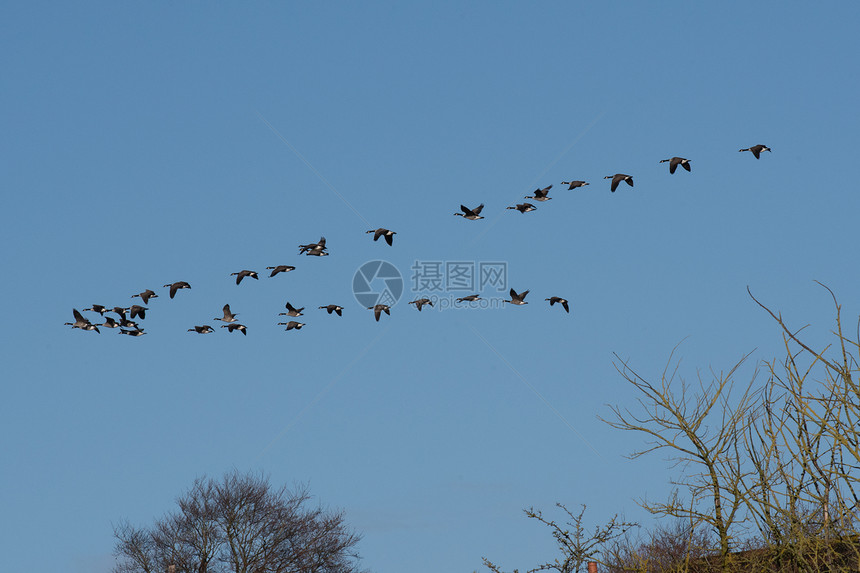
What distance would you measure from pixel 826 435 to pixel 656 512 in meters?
2.63

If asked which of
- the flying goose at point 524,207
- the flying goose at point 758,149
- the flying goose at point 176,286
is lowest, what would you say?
the flying goose at point 758,149

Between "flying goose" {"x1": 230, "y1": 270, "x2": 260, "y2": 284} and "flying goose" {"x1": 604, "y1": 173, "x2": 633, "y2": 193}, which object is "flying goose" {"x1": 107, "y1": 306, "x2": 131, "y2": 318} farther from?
"flying goose" {"x1": 604, "y1": 173, "x2": 633, "y2": 193}

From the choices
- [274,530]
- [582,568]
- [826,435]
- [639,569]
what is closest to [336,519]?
[274,530]

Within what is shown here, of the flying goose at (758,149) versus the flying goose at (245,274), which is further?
the flying goose at (245,274)

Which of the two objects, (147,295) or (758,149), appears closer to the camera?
(758,149)

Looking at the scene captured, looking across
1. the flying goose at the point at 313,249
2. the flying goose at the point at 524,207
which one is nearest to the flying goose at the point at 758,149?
the flying goose at the point at 524,207

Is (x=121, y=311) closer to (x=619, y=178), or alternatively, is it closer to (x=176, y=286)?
(x=176, y=286)

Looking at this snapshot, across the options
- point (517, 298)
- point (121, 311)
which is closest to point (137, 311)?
point (121, 311)

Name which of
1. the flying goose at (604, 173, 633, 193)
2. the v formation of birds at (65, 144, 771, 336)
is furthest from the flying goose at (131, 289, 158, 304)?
the flying goose at (604, 173, 633, 193)

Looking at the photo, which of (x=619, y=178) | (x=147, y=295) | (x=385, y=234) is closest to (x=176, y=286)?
(x=147, y=295)

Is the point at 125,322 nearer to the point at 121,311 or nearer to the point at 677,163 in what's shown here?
the point at 121,311

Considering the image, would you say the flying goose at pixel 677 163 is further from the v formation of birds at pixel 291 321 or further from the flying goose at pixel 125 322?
the flying goose at pixel 125 322

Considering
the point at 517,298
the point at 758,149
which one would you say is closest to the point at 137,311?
the point at 517,298

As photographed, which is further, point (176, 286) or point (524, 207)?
point (176, 286)
